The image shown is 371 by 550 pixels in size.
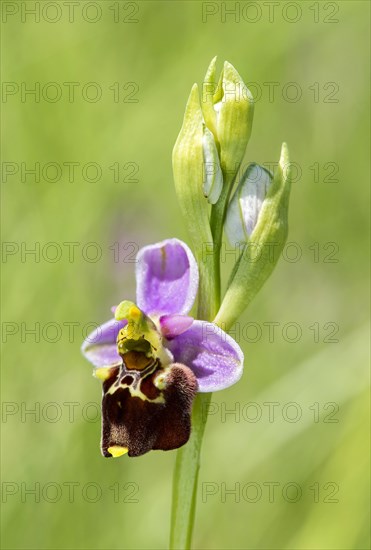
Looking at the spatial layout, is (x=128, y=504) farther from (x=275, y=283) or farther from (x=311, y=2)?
(x=311, y=2)

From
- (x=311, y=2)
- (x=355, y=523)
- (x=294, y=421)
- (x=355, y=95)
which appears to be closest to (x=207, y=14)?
(x=311, y=2)

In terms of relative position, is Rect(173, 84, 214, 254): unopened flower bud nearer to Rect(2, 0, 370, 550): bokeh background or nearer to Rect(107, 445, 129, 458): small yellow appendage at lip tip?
Rect(107, 445, 129, 458): small yellow appendage at lip tip

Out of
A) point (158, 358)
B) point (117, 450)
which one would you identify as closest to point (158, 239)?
point (158, 358)

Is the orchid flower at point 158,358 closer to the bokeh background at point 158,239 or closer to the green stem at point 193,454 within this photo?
the green stem at point 193,454

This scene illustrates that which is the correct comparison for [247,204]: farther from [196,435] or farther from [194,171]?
[196,435]

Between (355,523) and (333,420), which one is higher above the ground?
(333,420)

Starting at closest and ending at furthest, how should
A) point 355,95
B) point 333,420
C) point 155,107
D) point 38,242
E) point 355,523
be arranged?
point 355,523, point 333,420, point 38,242, point 155,107, point 355,95
